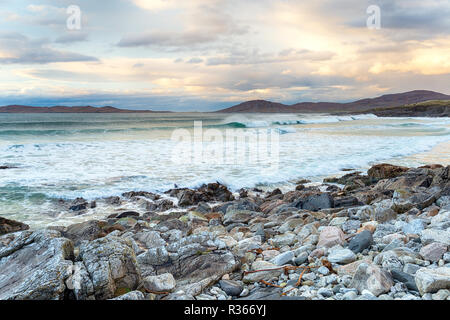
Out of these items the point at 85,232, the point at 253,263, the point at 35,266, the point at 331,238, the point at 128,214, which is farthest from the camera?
the point at 128,214

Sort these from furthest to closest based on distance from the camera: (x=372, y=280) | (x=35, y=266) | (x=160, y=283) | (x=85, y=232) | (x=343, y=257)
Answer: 1. (x=85, y=232)
2. (x=343, y=257)
3. (x=160, y=283)
4. (x=35, y=266)
5. (x=372, y=280)

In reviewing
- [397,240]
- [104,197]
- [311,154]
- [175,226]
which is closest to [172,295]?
[397,240]

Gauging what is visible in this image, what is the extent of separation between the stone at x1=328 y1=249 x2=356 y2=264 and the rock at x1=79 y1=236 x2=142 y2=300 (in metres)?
1.86

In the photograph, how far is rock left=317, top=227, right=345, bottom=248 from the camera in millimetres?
3709

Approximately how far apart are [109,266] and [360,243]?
2540mm

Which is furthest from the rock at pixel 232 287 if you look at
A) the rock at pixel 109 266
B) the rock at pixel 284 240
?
the rock at pixel 284 240

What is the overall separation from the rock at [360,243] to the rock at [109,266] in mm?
2228

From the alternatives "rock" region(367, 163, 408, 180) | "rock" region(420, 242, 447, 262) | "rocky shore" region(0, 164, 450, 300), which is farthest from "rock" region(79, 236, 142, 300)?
"rock" region(367, 163, 408, 180)

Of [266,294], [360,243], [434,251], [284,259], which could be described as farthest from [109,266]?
[434,251]

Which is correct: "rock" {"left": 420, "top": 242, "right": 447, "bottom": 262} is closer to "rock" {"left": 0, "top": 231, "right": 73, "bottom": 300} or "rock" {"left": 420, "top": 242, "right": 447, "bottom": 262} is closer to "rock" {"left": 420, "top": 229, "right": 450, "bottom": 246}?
"rock" {"left": 420, "top": 229, "right": 450, "bottom": 246}

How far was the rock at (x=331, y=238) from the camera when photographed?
371 centimetres

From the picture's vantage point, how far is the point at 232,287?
296cm

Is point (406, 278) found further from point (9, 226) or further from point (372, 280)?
point (9, 226)
